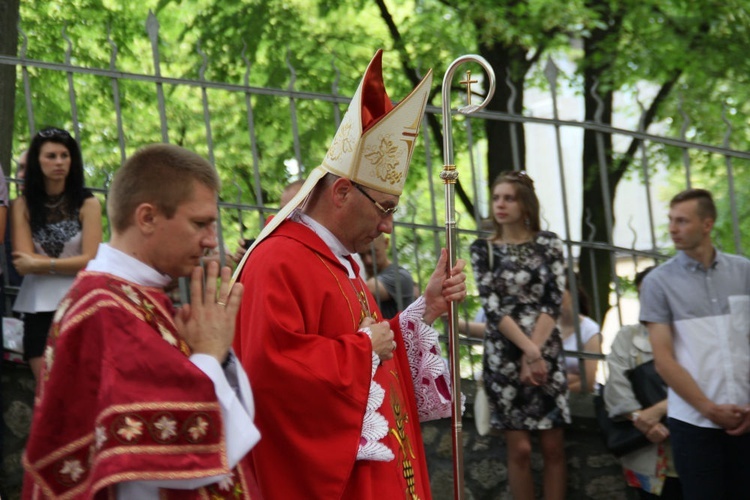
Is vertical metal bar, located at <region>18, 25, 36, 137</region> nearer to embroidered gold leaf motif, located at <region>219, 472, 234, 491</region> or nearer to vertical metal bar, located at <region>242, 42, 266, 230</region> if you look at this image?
vertical metal bar, located at <region>242, 42, 266, 230</region>

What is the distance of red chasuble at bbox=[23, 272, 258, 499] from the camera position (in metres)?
2.87

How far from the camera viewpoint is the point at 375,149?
13.9 ft

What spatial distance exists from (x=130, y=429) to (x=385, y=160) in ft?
5.56

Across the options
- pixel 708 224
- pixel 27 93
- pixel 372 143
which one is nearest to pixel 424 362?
pixel 372 143

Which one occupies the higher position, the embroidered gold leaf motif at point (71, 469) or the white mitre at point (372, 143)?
the white mitre at point (372, 143)

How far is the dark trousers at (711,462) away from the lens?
5.80 meters

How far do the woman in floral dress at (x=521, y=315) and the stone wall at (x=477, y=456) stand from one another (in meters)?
0.45

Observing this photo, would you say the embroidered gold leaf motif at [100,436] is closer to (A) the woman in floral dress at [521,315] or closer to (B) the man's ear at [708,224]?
(A) the woman in floral dress at [521,315]

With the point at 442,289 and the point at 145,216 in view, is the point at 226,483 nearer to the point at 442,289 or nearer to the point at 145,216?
the point at 145,216

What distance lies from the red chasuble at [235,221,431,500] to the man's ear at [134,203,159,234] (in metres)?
0.83

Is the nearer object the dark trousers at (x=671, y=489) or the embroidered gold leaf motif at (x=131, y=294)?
the embroidered gold leaf motif at (x=131, y=294)

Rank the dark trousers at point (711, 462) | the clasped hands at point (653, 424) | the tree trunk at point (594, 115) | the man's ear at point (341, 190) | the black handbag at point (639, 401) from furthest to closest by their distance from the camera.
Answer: the tree trunk at point (594, 115), the black handbag at point (639, 401), the clasped hands at point (653, 424), the dark trousers at point (711, 462), the man's ear at point (341, 190)

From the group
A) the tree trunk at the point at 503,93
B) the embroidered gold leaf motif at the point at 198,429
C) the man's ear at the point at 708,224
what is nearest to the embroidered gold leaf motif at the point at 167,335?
the embroidered gold leaf motif at the point at 198,429

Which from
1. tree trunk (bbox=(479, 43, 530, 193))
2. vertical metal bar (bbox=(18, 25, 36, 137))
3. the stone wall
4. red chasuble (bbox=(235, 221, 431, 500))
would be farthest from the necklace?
tree trunk (bbox=(479, 43, 530, 193))
